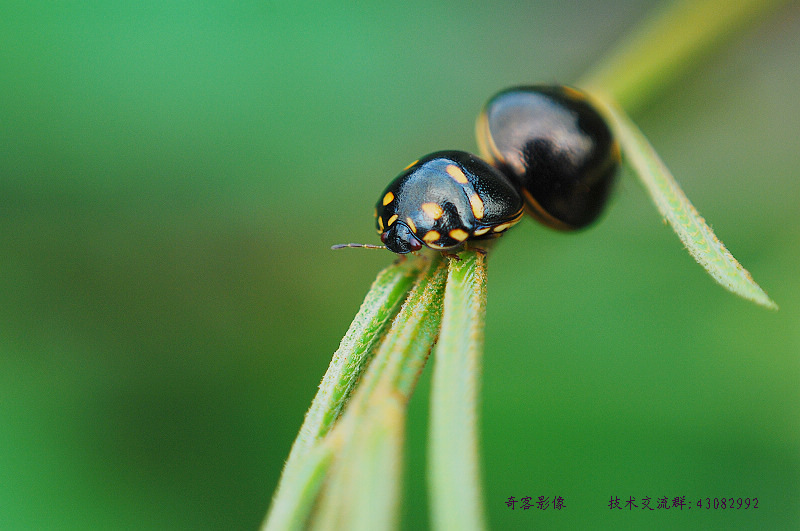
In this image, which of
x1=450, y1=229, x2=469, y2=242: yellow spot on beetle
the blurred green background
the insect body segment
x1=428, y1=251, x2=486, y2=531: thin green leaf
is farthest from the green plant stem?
x1=428, y1=251, x2=486, y2=531: thin green leaf

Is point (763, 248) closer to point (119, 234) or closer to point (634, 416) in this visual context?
point (634, 416)

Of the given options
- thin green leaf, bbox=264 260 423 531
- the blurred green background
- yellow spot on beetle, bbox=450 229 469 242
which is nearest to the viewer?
thin green leaf, bbox=264 260 423 531

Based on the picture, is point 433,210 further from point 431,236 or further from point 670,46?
point 670,46

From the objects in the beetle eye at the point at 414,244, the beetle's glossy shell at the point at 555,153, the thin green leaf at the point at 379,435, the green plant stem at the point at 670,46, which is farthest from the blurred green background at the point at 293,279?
the thin green leaf at the point at 379,435

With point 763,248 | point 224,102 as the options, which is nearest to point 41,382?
point 224,102

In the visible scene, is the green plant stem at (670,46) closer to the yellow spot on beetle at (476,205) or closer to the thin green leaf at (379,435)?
the yellow spot on beetle at (476,205)

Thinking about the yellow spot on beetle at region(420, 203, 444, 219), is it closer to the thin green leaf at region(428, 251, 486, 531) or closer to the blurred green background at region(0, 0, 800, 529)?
the thin green leaf at region(428, 251, 486, 531)

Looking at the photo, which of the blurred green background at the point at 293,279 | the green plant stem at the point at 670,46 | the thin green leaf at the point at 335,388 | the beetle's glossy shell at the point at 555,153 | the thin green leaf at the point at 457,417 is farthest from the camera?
the blurred green background at the point at 293,279

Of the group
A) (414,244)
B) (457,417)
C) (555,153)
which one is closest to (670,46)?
(555,153)
